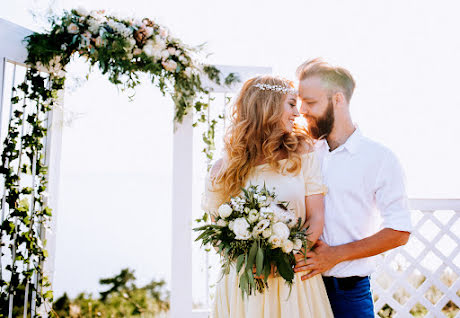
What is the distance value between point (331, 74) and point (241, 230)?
109 cm

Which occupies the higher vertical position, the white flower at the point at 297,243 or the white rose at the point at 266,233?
the white rose at the point at 266,233

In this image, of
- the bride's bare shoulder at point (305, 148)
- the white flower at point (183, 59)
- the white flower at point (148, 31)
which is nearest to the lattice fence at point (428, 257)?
the bride's bare shoulder at point (305, 148)

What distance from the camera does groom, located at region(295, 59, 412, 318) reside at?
1.78 m

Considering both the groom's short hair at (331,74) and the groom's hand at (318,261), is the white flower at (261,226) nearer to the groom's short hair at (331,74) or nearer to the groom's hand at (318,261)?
the groom's hand at (318,261)

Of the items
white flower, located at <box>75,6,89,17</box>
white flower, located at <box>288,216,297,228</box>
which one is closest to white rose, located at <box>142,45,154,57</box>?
white flower, located at <box>75,6,89,17</box>

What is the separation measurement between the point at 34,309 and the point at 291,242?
213 cm

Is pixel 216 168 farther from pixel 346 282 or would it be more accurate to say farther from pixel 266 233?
pixel 346 282

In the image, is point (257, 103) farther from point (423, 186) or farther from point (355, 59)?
point (355, 59)

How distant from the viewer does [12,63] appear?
2510 millimetres

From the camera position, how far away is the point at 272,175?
5.76 feet

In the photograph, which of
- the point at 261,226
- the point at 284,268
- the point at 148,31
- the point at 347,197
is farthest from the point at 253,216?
the point at 148,31

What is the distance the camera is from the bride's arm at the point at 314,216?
168cm

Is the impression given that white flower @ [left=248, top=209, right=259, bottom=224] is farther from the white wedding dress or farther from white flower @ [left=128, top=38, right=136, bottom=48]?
white flower @ [left=128, top=38, right=136, bottom=48]

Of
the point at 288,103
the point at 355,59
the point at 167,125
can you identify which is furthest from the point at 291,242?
the point at 355,59
